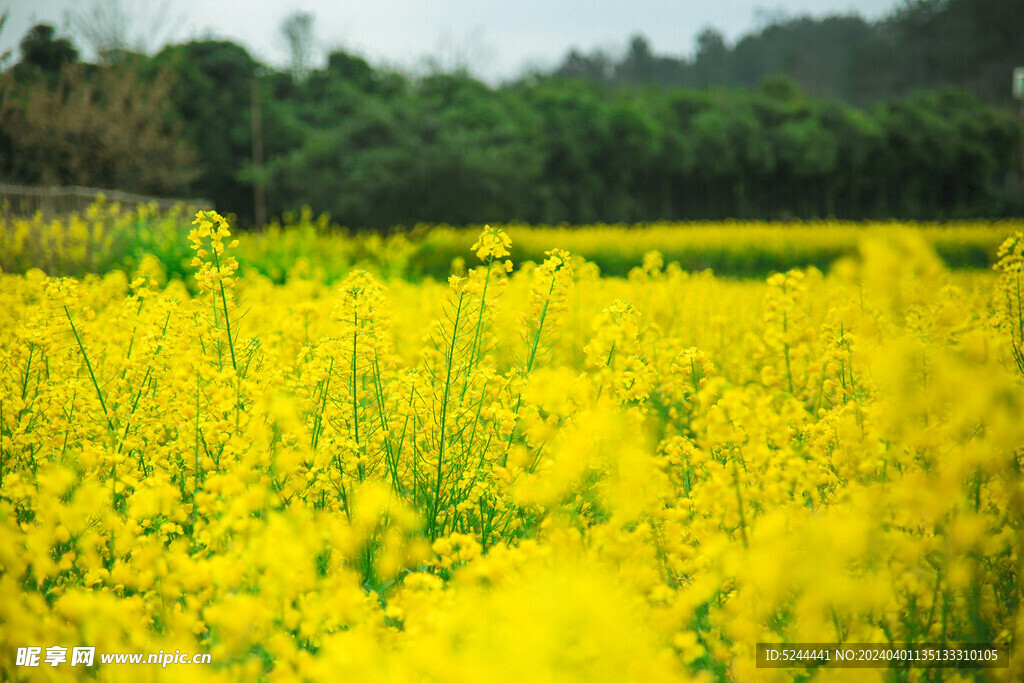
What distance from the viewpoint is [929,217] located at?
29234mm

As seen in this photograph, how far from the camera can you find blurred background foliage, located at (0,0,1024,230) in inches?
790

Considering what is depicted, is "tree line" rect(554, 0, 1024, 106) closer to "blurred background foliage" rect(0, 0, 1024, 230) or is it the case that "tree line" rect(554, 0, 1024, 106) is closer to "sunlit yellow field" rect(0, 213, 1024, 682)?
"blurred background foliage" rect(0, 0, 1024, 230)

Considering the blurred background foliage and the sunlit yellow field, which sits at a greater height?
the blurred background foliage

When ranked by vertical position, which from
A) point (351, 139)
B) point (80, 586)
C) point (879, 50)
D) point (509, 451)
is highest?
point (879, 50)

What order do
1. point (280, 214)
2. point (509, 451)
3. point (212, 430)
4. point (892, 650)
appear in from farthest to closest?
point (280, 214)
point (509, 451)
point (212, 430)
point (892, 650)

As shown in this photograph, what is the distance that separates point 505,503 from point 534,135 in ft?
78.3

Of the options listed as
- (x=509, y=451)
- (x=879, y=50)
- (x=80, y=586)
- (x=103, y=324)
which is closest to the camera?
(x=80, y=586)

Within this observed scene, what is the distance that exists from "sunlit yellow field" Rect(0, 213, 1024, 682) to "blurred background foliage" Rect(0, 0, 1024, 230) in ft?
51.3

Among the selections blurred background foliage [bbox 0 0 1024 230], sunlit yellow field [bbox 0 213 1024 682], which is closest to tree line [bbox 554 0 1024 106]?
blurred background foliage [bbox 0 0 1024 230]

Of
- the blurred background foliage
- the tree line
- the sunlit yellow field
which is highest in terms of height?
the tree line

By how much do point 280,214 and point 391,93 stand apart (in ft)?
19.4

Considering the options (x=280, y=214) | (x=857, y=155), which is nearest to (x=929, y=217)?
(x=857, y=155)

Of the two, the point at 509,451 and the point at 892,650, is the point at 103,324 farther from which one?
the point at 892,650

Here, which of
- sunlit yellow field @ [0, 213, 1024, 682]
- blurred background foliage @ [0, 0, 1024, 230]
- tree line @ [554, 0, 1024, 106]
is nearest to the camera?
sunlit yellow field @ [0, 213, 1024, 682]
